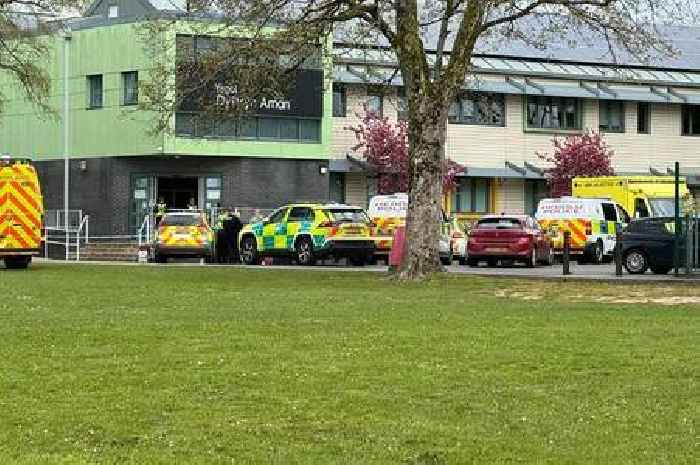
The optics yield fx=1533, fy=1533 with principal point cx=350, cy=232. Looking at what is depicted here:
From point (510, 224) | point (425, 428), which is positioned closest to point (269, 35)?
point (510, 224)

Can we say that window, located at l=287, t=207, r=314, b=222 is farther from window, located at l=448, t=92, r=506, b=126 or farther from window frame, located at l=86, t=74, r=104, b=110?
window, located at l=448, t=92, r=506, b=126

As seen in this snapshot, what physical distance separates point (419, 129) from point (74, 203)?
1250 inches

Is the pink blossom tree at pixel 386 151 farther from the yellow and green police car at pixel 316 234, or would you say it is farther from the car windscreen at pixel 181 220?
the yellow and green police car at pixel 316 234

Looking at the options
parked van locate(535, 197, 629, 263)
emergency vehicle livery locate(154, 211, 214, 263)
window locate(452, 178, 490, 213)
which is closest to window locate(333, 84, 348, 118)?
window locate(452, 178, 490, 213)

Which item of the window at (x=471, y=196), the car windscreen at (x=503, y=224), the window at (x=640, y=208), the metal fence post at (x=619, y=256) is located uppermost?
the window at (x=471, y=196)

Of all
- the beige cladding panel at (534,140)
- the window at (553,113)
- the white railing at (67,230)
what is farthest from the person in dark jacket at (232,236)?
the window at (553,113)

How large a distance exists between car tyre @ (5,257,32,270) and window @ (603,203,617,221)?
17.3 m

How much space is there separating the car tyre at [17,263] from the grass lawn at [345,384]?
15.5 m

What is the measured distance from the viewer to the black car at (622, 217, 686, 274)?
113 feet

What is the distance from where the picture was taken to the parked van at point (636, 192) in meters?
49.2

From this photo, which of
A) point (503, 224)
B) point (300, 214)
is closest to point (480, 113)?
point (503, 224)

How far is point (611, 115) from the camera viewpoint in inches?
2650

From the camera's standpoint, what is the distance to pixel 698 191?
230ft

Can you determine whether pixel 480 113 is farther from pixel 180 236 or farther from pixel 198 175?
pixel 180 236
